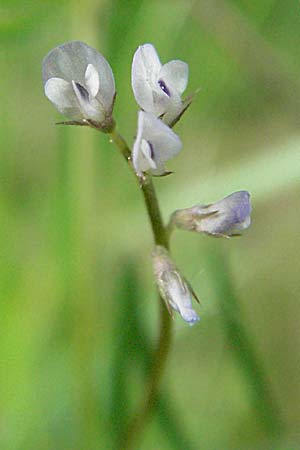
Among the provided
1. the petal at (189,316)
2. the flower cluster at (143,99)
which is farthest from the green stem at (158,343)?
the petal at (189,316)

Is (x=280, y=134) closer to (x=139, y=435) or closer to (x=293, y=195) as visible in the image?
(x=293, y=195)

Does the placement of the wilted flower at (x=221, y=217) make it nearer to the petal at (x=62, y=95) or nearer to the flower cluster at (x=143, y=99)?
the flower cluster at (x=143, y=99)

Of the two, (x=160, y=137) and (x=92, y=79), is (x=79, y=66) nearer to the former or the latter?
(x=92, y=79)

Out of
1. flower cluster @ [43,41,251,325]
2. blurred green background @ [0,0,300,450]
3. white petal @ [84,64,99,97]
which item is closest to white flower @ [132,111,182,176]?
flower cluster @ [43,41,251,325]

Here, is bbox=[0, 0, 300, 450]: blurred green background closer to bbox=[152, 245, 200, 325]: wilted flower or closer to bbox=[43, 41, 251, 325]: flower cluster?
bbox=[152, 245, 200, 325]: wilted flower

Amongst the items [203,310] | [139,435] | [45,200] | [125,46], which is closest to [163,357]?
[139,435]

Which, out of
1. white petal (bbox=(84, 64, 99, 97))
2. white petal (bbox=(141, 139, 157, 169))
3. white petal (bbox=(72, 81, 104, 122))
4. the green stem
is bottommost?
the green stem

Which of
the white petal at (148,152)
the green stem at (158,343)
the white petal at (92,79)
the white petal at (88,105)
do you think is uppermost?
the white petal at (92,79)

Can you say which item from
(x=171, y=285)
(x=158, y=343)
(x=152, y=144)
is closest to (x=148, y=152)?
(x=152, y=144)
